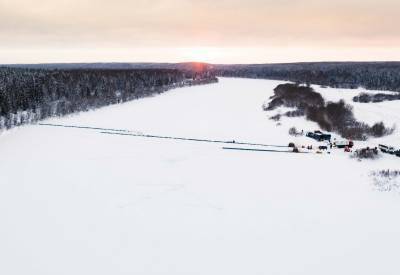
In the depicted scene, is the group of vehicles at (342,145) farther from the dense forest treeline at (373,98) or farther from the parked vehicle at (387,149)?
the dense forest treeline at (373,98)

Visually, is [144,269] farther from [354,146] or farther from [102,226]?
[354,146]

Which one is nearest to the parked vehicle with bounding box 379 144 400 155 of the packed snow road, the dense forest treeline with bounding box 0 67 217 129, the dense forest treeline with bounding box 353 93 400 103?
the packed snow road

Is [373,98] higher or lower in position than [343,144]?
higher

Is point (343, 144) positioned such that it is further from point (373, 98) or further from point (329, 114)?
point (373, 98)

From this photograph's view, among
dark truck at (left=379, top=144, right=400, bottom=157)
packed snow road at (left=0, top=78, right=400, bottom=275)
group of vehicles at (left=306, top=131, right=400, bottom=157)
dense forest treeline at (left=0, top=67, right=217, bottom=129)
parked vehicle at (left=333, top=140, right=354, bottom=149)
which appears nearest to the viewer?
packed snow road at (left=0, top=78, right=400, bottom=275)

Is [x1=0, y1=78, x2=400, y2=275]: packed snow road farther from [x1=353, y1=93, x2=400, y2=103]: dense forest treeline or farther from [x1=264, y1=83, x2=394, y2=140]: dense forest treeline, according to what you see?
[x1=353, y1=93, x2=400, y2=103]: dense forest treeline

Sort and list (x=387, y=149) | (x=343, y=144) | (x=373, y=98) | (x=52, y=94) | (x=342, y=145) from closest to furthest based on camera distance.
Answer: (x=387, y=149)
(x=342, y=145)
(x=343, y=144)
(x=373, y=98)
(x=52, y=94)

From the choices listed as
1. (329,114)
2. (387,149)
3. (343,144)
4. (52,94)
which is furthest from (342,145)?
(52,94)

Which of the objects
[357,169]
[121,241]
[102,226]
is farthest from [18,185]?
[357,169]
